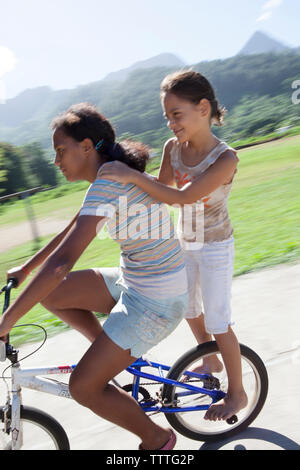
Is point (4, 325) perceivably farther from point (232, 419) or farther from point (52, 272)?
point (232, 419)

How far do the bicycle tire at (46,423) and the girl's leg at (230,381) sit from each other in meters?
0.75

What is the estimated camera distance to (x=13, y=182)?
516 inches

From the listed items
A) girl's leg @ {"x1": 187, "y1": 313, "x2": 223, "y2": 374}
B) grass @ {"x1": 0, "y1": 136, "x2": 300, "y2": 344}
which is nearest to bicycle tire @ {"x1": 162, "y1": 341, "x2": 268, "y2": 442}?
girl's leg @ {"x1": 187, "y1": 313, "x2": 223, "y2": 374}

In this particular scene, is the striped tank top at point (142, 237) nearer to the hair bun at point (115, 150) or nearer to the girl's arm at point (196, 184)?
the girl's arm at point (196, 184)

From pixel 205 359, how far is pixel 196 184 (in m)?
0.94

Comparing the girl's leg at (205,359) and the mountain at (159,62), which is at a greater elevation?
the girl's leg at (205,359)

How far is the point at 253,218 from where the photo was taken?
295 inches

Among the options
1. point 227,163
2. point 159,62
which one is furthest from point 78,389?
point 159,62

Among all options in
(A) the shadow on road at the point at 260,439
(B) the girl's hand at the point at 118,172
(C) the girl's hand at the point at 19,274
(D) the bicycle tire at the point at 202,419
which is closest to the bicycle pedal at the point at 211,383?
(D) the bicycle tire at the point at 202,419

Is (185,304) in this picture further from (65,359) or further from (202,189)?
(65,359)

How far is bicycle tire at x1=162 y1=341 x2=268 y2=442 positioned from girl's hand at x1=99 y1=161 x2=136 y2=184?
0.97 m

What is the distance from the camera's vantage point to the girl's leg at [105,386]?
7.04 feet
